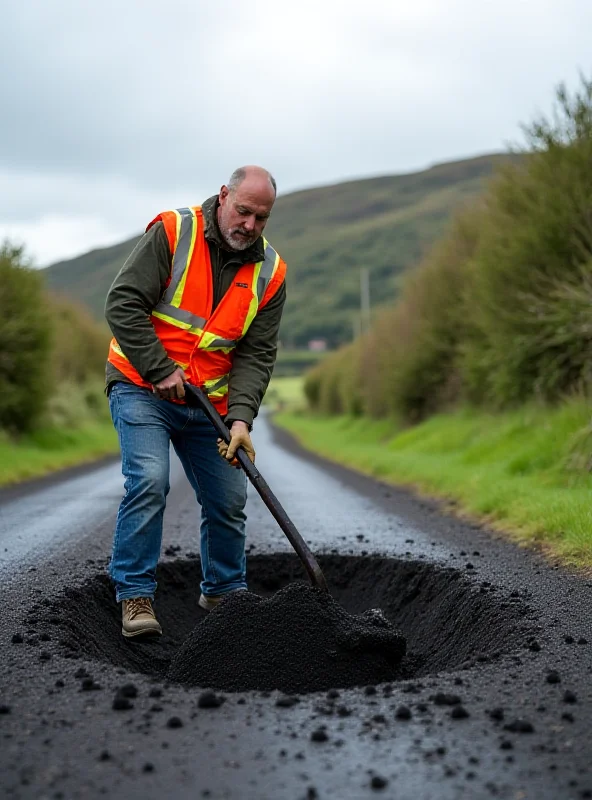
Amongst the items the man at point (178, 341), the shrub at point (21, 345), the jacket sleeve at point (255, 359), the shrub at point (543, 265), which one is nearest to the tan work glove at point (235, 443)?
the man at point (178, 341)

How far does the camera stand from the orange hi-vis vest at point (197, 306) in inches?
195

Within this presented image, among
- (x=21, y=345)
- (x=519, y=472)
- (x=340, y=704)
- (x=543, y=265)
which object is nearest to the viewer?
(x=340, y=704)

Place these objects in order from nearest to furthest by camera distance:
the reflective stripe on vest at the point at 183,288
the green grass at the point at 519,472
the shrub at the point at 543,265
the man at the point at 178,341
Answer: the man at the point at 178,341 → the reflective stripe on vest at the point at 183,288 → the green grass at the point at 519,472 → the shrub at the point at 543,265

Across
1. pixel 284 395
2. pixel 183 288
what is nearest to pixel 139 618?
pixel 183 288

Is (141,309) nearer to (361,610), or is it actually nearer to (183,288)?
(183,288)

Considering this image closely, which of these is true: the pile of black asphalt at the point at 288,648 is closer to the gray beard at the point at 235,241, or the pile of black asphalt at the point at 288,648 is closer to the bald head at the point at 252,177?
the gray beard at the point at 235,241

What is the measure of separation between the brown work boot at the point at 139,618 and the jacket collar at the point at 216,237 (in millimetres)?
1894

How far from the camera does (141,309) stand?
192 inches

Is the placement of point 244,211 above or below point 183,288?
above

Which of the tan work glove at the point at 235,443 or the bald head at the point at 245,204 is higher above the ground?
the bald head at the point at 245,204

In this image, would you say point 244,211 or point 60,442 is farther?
point 60,442

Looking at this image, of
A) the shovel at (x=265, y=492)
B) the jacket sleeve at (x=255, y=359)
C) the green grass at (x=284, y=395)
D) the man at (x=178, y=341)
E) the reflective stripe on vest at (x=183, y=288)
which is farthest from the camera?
the green grass at (x=284, y=395)

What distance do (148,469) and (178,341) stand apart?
2.29 feet

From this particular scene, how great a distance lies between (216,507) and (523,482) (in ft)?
16.0
